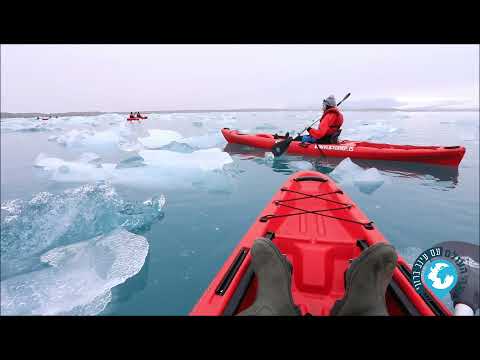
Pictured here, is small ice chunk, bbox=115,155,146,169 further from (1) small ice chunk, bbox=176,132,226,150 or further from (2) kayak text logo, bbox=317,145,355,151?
(2) kayak text logo, bbox=317,145,355,151

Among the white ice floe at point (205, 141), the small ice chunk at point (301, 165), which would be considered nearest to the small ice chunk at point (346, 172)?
the small ice chunk at point (301, 165)

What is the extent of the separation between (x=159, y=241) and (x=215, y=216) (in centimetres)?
103

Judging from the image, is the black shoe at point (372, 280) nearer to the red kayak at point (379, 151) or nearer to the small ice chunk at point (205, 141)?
the red kayak at point (379, 151)

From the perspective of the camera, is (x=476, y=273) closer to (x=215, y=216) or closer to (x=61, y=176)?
(x=215, y=216)

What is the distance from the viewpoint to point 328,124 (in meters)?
6.81

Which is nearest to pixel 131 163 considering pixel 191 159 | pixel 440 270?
pixel 191 159

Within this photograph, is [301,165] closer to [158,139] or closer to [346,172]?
[346,172]

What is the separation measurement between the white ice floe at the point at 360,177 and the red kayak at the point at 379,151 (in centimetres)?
123

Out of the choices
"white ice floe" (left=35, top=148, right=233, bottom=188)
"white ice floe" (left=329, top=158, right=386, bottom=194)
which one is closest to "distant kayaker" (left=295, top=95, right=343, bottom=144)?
"white ice floe" (left=329, top=158, right=386, bottom=194)

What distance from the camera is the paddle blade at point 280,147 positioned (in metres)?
7.59

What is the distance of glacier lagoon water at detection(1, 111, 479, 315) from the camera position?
2.25 m

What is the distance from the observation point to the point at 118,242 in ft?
9.07

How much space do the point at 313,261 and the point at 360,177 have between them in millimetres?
4116
